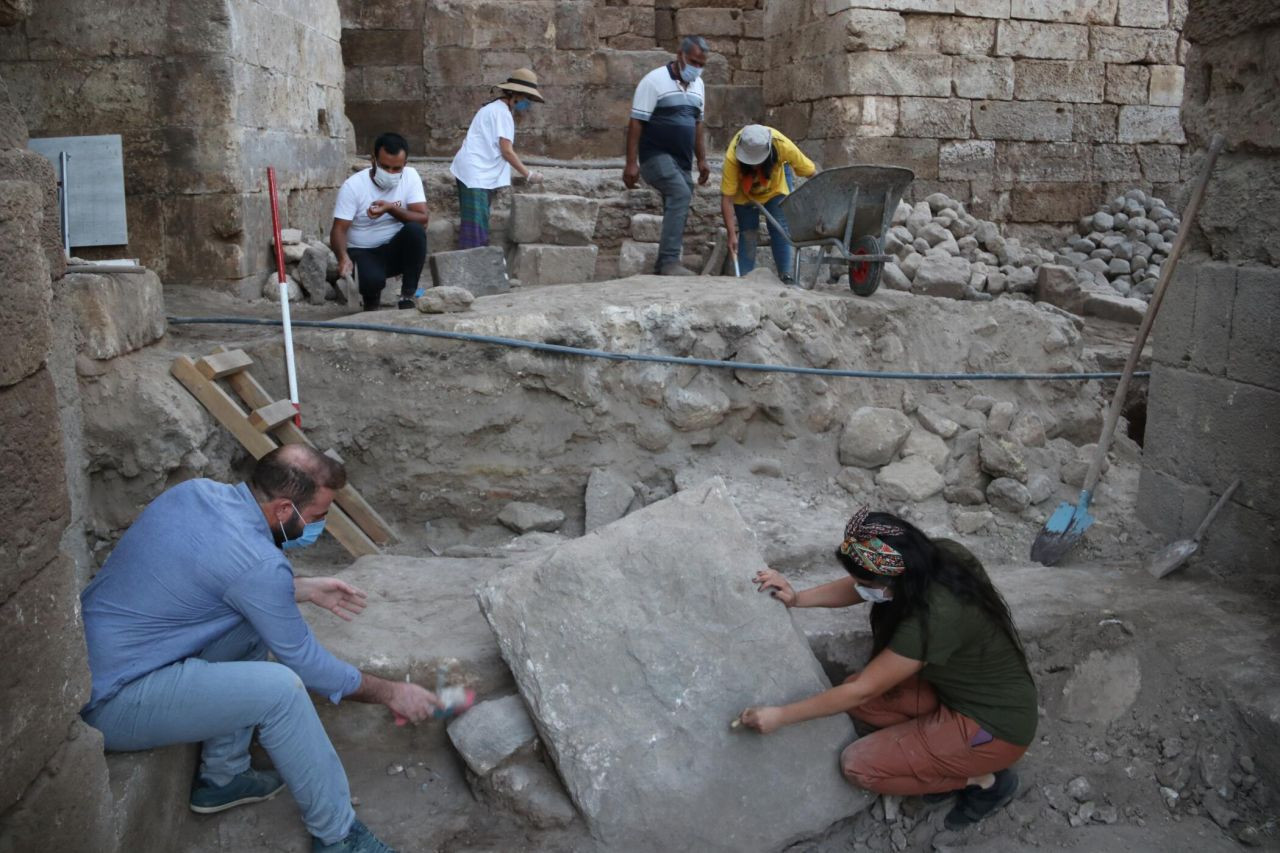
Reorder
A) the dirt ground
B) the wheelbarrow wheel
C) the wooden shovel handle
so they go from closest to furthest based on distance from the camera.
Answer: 1. the dirt ground
2. the wooden shovel handle
3. the wheelbarrow wheel

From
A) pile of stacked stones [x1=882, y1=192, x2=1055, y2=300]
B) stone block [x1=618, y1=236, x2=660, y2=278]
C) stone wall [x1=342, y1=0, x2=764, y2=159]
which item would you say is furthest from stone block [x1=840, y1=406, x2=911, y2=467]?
stone wall [x1=342, y1=0, x2=764, y2=159]

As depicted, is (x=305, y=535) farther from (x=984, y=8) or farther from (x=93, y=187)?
(x=984, y=8)

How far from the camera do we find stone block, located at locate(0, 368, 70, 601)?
2.34 metres

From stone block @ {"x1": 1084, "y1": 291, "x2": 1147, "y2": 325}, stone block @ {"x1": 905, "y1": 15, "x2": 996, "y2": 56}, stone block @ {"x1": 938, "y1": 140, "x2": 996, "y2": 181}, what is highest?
stone block @ {"x1": 905, "y1": 15, "x2": 996, "y2": 56}

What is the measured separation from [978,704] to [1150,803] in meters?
0.81

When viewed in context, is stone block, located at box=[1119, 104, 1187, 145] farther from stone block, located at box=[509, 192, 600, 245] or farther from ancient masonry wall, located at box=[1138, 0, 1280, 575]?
ancient masonry wall, located at box=[1138, 0, 1280, 575]

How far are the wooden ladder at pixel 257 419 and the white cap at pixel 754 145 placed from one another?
346 centimetres

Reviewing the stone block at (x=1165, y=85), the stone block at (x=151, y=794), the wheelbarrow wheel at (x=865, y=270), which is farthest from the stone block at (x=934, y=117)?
the stone block at (x=151, y=794)

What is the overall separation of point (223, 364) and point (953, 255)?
6.54 metres

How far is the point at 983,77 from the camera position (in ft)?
35.4

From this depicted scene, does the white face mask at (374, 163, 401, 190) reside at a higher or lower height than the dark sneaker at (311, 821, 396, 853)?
higher

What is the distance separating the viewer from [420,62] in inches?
443

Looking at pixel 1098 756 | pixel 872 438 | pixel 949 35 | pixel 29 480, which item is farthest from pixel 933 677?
pixel 949 35

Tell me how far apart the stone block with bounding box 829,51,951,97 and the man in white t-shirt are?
5.22 meters
